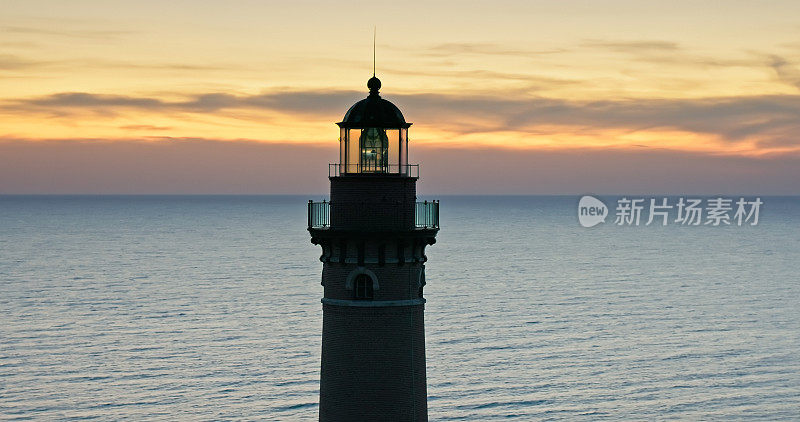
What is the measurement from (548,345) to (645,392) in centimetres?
1540

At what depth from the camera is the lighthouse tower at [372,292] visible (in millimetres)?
25562

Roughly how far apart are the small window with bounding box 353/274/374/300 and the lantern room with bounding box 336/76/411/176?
2.50 meters

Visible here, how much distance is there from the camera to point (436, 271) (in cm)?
14975

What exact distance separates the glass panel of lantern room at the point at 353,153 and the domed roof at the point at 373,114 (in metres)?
0.25

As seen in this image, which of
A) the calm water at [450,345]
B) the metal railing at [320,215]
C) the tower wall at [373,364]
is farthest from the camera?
the calm water at [450,345]

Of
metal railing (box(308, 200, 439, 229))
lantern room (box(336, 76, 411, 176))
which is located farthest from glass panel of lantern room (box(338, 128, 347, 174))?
metal railing (box(308, 200, 439, 229))

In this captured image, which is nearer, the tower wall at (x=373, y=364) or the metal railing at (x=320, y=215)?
the tower wall at (x=373, y=364)

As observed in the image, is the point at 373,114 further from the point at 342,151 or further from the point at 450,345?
the point at 450,345

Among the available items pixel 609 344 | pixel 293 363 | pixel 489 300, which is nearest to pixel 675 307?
pixel 489 300

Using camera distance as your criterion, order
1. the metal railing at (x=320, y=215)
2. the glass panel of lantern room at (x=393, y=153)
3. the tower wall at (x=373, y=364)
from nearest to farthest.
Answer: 1. the tower wall at (x=373, y=364)
2. the metal railing at (x=320, y=215)
3. the glass panel of lantern room at (x=393, y=153)

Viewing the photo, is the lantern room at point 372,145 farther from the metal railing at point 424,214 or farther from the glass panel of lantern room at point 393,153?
the metal railing at point 424,214

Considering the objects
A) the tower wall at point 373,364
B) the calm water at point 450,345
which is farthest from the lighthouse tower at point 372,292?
the calm water at point 450,345

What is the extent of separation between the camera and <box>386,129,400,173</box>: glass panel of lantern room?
86.2ft

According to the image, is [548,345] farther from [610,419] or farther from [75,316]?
[75,316]
